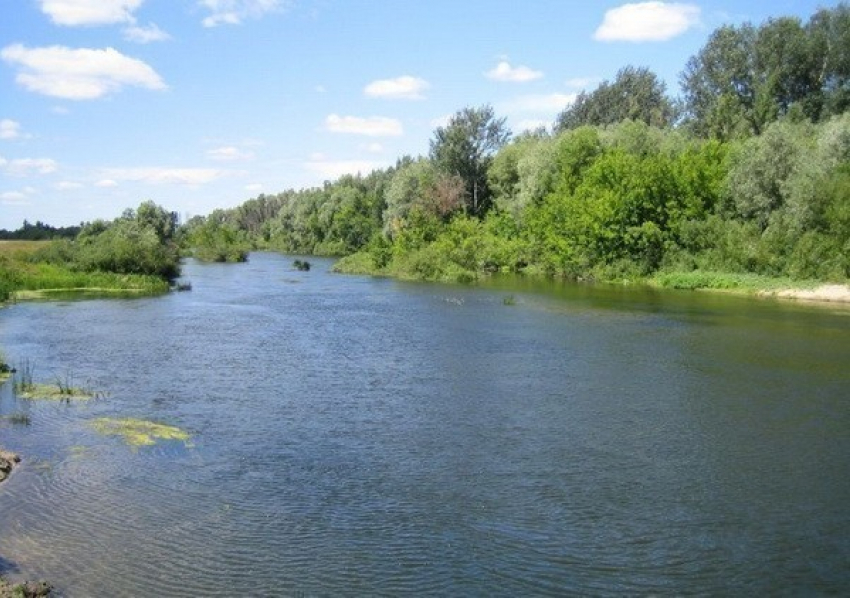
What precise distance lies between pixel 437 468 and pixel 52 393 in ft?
42.2

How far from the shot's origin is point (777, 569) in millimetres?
12125

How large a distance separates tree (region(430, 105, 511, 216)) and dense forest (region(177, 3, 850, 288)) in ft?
0.52

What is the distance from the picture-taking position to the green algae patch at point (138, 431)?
18438mm

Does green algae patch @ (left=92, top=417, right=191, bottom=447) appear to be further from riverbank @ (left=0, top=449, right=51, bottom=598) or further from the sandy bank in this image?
the sandy bank

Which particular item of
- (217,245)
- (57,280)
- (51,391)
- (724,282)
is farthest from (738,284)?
(217,245)

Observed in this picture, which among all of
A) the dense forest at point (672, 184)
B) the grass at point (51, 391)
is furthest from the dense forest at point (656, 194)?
the grass at point (51, 391)

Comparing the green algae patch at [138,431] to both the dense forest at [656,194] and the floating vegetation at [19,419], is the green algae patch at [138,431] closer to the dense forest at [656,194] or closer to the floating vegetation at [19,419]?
the floating vegetation at [19,419]

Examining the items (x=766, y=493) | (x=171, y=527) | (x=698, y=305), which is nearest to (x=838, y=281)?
(x=698, y=305)

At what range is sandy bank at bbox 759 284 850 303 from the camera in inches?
1982

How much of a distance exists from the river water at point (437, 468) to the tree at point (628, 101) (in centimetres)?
8749

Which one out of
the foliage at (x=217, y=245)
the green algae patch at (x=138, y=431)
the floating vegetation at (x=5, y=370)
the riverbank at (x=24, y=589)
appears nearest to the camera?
the riverbank at (x=24, y=589)

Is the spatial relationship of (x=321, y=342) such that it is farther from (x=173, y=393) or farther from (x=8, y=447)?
(x=8, y=447)

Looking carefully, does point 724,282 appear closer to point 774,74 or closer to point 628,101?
point 774,74

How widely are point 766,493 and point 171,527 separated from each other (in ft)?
37.3
